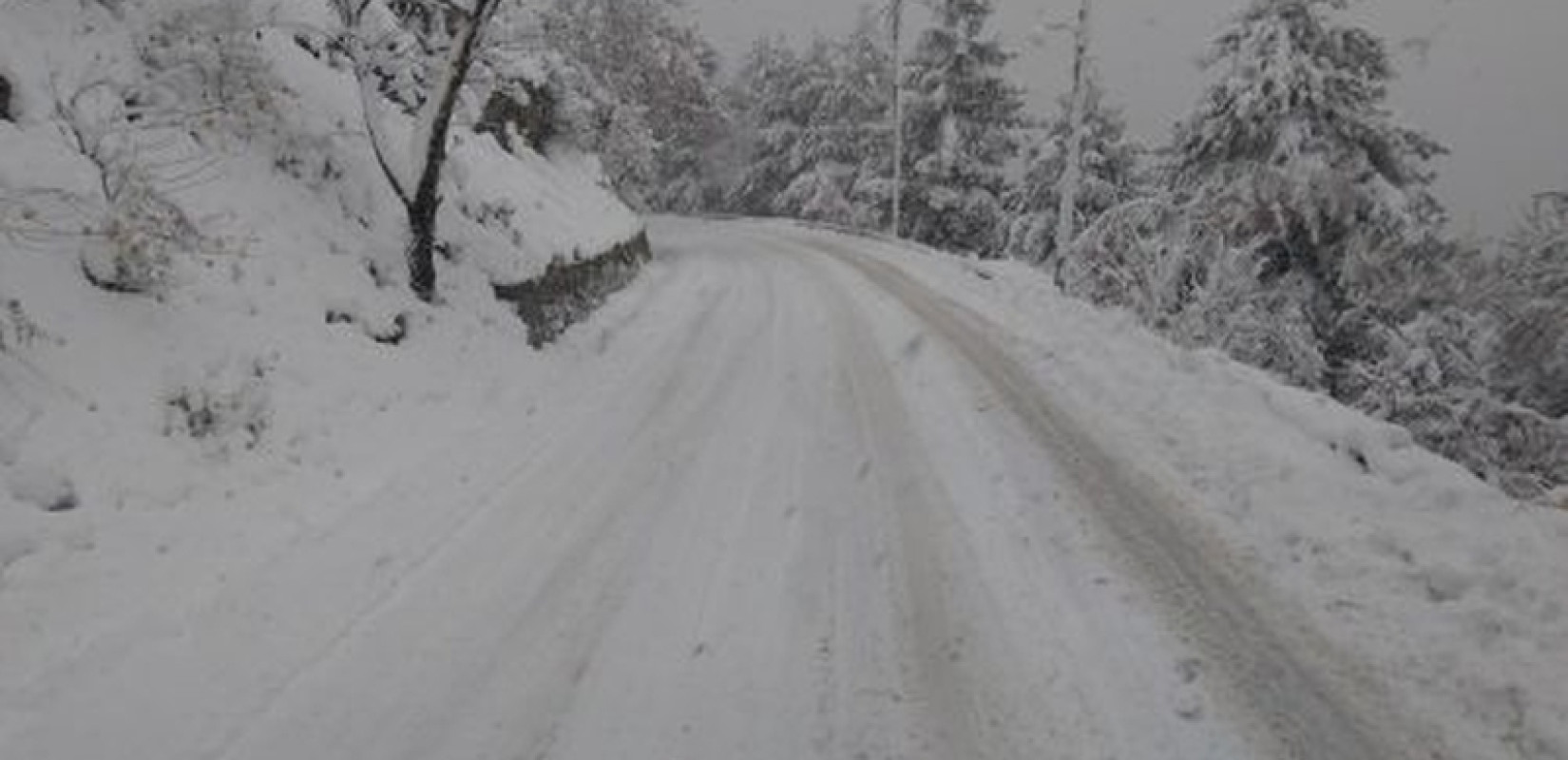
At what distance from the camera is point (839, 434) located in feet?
32.4

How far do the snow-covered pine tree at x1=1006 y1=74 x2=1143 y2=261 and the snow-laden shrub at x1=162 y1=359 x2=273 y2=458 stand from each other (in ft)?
91.3

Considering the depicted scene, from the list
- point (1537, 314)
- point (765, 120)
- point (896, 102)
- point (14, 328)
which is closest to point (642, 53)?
point (896, 102)

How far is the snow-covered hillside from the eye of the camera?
7141 mm

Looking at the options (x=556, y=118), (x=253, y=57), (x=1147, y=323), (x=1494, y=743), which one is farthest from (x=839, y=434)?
(x=556, y=118)

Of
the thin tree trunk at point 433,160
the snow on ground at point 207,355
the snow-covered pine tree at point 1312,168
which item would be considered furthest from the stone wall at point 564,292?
the snow-covered pine tree at point 1312,168

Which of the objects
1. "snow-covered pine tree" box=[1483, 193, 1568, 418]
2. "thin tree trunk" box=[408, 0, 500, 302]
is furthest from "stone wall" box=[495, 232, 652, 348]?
"snow-covered pine tree" box=[1483, 193, 1568, 418]

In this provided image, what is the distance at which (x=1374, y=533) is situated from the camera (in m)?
7.18

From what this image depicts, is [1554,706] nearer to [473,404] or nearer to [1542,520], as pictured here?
[1542,520]

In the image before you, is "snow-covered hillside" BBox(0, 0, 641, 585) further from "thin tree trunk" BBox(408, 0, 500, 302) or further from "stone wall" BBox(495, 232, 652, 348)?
"stone wall" BBox(495, 232, 652, 348)

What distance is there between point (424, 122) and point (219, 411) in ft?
14.7

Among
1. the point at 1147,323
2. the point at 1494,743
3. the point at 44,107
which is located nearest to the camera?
the point at 1494,743

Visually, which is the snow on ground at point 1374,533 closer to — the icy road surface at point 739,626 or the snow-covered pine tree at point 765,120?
the icy road surface at point 739,626

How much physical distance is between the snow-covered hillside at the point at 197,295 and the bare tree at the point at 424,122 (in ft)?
1.15

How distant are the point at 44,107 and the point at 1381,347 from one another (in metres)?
19.8
